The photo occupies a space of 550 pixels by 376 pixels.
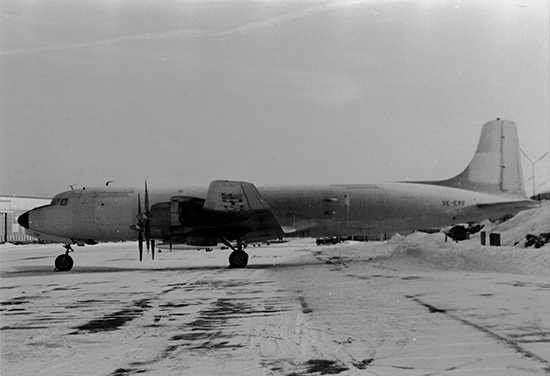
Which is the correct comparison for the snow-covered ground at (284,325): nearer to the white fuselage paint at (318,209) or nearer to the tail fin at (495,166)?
the white fuselage paint at (318,209)

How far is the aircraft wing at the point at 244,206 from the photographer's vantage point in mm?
21156

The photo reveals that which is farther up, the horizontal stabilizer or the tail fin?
the tail fin

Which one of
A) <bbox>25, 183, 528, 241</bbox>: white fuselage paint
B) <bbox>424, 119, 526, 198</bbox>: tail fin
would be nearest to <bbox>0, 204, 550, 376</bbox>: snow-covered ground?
<bbox>25, 183, 528, 241</bbox>: white fuselage paint

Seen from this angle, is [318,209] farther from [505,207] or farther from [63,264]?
[63,264]

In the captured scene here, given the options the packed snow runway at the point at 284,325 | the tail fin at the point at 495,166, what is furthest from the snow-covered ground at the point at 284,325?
the tail fin at the point at 495,166

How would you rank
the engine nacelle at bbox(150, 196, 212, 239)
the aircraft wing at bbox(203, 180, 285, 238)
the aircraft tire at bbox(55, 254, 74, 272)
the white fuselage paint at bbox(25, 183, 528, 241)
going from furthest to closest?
1. the white fuselage paint at bbox(25, 183, 528, 241)
2. the aircraft tire at bbox(55, 254, 74, 272)
3. the engine nacelle at bbox(150, 196, 212, 239)
4. the aircraft wing at bbox(203, 180, 285, 238)

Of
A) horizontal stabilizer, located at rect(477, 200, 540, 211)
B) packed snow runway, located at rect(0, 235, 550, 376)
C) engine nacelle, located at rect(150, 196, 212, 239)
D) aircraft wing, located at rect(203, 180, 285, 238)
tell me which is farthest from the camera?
horizontal stabilizer, located at rect(477, 200, 540, 211)

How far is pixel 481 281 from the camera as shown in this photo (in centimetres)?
1528

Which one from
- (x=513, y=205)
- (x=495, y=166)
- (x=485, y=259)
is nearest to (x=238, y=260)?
(x=485, y=259)

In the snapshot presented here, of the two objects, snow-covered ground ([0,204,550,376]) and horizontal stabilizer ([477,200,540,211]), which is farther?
horizontal stabilizer ([477,200,540,211])

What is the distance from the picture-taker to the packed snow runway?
21.5ft

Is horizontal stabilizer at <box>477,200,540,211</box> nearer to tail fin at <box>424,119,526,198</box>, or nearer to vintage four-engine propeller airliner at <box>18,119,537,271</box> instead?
vintage four-engine propeller airliner at <box>18,119,537,271</box>

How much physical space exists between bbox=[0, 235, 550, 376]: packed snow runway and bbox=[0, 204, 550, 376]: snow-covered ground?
2cm

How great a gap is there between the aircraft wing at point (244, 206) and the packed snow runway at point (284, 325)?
4.48 meters
